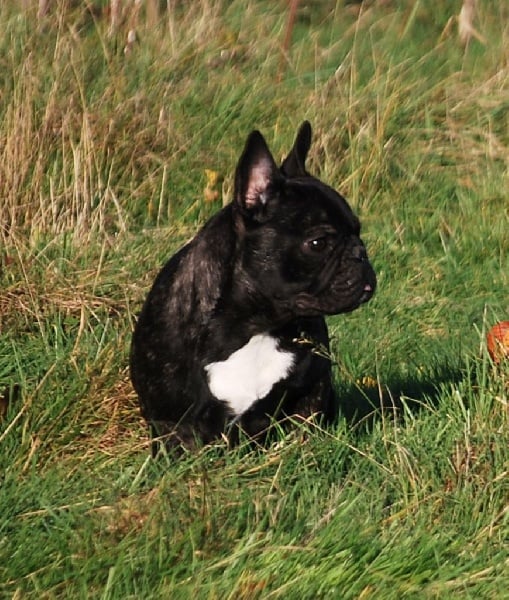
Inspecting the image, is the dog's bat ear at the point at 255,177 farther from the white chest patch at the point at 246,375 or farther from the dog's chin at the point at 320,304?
the white chest patch at the point at 246,375

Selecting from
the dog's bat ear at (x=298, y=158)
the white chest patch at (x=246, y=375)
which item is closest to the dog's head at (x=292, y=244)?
the white chest patch at (x=246, y=375)

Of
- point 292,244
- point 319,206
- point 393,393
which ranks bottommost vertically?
point 393,393

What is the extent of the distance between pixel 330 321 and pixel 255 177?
1.72m

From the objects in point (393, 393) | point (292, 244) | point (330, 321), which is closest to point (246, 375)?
point (292, 244)

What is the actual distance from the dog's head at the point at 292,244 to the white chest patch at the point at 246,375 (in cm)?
17

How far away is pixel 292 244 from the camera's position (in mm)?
4586

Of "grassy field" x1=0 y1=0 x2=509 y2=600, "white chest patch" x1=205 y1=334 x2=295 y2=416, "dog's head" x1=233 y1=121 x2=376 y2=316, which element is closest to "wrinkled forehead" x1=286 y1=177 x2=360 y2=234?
"dog's head" x1=233 y1=121 x2=376 y2=316

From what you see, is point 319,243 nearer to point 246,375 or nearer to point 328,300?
point 328,300

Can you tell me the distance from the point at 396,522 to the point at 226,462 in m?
0.61

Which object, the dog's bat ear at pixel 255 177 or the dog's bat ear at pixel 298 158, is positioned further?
the dog's bat ear at pixel 298 158

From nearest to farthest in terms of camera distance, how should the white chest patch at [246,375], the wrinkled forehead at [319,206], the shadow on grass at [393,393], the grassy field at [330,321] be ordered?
1. the grassy field at [330,321]
2. the white chest patch at [246,375]
3. the wrinkled forehead at [319,206]
4. the shadow on grass at [393,393]

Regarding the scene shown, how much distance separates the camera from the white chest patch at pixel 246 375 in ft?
14.8

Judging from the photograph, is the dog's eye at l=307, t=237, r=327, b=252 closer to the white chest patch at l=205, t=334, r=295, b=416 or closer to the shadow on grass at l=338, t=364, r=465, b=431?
the white chest patch at l=205, t=334, r=295, b=416

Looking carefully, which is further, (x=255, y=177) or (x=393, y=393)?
(x=393, y=393)
